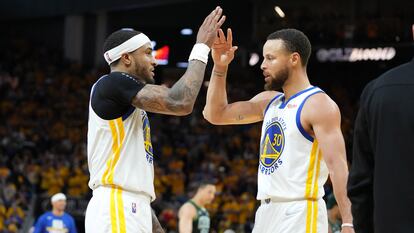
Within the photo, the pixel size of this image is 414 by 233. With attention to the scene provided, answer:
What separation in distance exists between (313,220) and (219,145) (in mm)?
17629

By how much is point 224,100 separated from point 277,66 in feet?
2.21

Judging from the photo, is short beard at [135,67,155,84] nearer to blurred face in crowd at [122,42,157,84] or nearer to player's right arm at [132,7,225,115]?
blurred face in crowd at [122,42,157,84]

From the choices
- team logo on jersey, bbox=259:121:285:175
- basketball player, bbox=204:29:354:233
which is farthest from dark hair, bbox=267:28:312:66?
team logo on jersey, bbox=259:121:285:175

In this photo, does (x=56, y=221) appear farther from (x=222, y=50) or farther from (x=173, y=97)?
(x=173, y=97)

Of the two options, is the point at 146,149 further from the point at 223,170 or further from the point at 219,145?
the point at 219,145

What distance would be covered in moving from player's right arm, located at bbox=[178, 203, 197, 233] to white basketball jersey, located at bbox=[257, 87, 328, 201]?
5498 millimetres

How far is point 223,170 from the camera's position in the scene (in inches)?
818

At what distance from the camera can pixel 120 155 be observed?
5.13m

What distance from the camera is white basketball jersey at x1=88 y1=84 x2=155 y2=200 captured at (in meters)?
5.10

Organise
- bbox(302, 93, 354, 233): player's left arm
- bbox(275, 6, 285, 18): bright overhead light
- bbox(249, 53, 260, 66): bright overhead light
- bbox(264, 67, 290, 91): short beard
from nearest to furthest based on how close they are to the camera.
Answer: bbox(302, 93, 354, 233): player's left arm → bbox(264, 67, 290, 91): short beard → bbox(249, 53, 260, 66): bright overhead light → bbox(275, 6, 285, 18): bright overhead light

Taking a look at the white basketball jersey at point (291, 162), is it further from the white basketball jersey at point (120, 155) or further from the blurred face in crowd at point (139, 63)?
the blurred face in crowd at point (139, 63)

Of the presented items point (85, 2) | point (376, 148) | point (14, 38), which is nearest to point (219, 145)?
point (85, 2)

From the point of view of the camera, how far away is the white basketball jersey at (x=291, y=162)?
5.25 meters

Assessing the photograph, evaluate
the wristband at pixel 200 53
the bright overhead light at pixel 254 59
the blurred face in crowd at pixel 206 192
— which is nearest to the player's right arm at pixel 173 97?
the wristband at pixel 200 53
